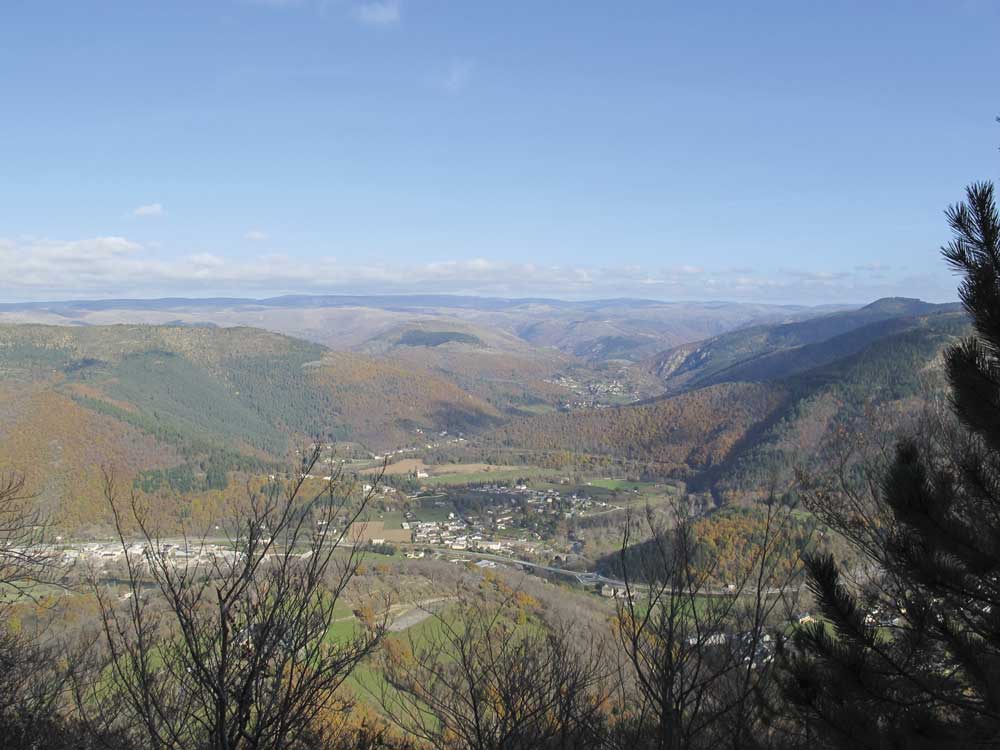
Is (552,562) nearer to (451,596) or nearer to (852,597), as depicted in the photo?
(451,596)

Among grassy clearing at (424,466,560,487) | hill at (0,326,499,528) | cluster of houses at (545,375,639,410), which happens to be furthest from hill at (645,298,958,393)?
hill at (0,326,499,528)

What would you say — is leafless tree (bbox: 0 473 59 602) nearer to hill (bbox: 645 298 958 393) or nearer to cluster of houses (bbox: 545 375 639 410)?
hill (bbox: 645 298 958 393)

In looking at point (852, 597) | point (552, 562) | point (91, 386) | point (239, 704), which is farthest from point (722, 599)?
point (91, 386)

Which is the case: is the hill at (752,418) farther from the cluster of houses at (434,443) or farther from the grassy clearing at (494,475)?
the grassy clearing at (494,475)

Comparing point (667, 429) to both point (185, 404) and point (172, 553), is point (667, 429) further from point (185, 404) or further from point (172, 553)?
point (172, 553)

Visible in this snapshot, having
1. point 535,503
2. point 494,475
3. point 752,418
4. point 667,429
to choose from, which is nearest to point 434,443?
point 494,475

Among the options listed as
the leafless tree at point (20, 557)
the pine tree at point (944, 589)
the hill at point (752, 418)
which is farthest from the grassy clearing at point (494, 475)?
the pine tree at point (944, 589)

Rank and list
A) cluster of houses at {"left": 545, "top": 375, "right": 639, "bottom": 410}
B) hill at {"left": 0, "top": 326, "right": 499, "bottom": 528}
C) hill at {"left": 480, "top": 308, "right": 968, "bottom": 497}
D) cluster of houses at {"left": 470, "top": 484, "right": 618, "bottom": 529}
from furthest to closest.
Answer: cluster of houses at {"left": 545, "top": 375, "right": 639, "bottom": 410} → hill at {"left": 480, "top": 308, "right": 968, "bottom": 497} → cluster of houses at {"left": 470, "top": 484, "right": 618, "bottom": 529} → hill at {"left": 0, "top": 326, "right": 499, "bottom": 528}

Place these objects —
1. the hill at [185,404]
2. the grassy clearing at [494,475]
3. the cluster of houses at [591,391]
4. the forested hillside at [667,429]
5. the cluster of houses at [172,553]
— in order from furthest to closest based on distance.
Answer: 1. the cluster of houses at [591,391]
2. the forested hillside at [667,429]
3. the grassy clearing at [494,475]
4. the hill at [185,404]
5. the cluster of houses at [172,553]
